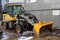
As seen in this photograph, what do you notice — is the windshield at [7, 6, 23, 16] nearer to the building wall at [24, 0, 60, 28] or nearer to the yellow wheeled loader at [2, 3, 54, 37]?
the yellow wheeled loader at [2, 3, 54, 37]

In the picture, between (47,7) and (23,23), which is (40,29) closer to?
(23,23)

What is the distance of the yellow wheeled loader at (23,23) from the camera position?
8.94 m

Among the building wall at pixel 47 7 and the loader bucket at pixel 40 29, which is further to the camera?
the building wall at pixel 47 7

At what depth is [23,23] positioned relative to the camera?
33.1ft

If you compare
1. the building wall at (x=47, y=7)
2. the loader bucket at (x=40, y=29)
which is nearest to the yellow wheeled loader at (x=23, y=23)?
the loader bucket at (x=40, y=29)

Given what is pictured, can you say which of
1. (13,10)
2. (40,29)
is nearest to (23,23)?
(40,29)

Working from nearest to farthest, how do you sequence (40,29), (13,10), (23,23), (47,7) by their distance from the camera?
(40,29) < (23,23) < (13,10) < (47,7)

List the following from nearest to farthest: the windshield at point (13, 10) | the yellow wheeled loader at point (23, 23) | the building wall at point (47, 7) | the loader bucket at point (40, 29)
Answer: the loader bucket at point (40, 29), the yellow wheeled loader at point (23, 23), the windshield at point (13, 10), the building wall at point (47, 7)

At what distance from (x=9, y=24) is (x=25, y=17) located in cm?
228

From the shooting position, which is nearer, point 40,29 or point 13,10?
point 40,29

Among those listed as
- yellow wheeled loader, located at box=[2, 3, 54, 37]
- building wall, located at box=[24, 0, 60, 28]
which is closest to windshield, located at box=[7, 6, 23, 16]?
yellow wheeled loader, located at box=[2, 3, 54, 37]

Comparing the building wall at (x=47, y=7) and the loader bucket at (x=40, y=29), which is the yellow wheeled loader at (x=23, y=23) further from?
the building wall at (x=47, y=7)

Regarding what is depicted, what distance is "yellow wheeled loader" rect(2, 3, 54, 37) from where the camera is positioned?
894 cm

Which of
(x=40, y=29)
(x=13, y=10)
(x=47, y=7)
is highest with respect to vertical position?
(x=47, y=7)
